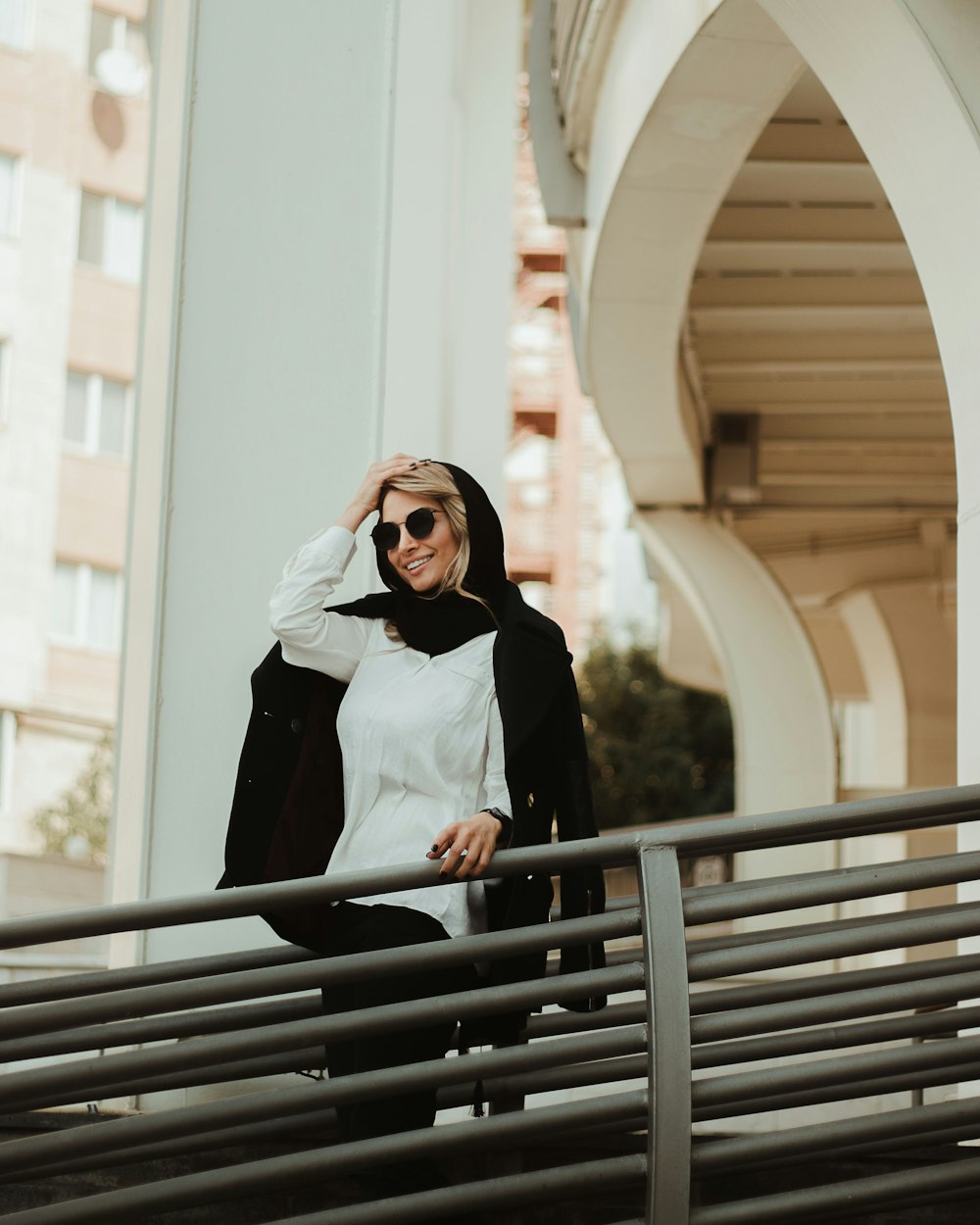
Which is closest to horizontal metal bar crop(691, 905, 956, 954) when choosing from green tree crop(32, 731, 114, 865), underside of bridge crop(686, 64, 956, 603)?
underside of bridge crop(686, 64, 956, 603)

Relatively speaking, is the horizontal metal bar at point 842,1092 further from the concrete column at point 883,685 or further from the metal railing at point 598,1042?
the concrete column at point 883,685

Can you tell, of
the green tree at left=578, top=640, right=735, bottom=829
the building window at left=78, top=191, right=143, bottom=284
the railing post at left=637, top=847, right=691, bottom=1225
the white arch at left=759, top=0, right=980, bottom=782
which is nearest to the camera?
the railing post at left=637, top=847, right=691, bottom=1225

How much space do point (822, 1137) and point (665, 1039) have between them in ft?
1.25

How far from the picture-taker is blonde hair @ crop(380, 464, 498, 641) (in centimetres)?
398

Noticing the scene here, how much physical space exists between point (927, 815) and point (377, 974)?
1184mm

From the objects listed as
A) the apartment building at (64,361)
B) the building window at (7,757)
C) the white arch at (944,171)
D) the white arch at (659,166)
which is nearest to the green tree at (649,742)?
the apartment building at (64,361)

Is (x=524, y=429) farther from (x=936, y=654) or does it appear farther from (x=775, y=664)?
(x=775, y=664)

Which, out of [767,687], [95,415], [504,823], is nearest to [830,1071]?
[504,823]

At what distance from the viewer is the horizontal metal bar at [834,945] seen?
133 inches

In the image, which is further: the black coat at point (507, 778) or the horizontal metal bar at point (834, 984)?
the black coat at point (507, 778)

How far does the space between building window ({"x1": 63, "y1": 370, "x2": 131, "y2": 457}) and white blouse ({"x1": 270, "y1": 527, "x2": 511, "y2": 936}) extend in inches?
1098

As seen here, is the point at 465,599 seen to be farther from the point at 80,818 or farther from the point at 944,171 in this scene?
the point at 80,818

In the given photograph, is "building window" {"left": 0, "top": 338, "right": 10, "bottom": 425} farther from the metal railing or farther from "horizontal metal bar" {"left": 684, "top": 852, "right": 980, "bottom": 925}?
"horizontal metal bar" {"left": 684, "top": 852, "right": 980, "bottom": 925}

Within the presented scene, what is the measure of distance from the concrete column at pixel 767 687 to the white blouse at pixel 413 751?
38.1 ft
